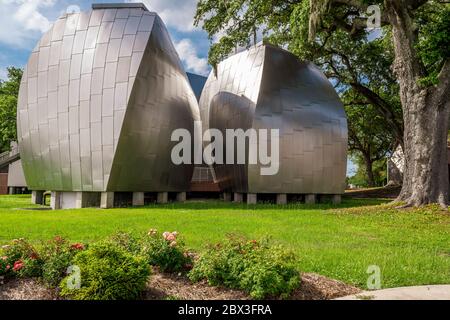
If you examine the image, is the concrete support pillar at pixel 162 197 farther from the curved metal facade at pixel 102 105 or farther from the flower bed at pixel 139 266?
the flower bed at pixel 139 266

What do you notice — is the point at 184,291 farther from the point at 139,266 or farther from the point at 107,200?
the point at 107,200

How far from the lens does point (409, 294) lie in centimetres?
517

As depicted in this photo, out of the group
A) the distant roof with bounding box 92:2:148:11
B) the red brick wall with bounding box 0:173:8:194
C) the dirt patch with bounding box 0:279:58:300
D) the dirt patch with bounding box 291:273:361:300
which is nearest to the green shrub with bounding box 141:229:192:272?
the dirt patch with bounding box 0:279:58:300

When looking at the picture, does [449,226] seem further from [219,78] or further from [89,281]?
[219,78]

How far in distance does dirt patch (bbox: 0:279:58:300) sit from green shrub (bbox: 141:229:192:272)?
4.84 feet

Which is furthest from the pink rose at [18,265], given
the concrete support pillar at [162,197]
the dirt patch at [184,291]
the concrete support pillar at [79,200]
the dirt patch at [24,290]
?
the concrete support pillar at [162,197]

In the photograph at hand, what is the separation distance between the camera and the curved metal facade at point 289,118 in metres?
20.7

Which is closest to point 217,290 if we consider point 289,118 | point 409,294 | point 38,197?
point 409,294

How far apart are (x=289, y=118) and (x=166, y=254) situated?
1589 cm

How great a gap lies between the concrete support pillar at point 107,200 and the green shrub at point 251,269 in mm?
14319
